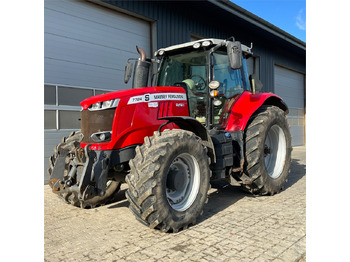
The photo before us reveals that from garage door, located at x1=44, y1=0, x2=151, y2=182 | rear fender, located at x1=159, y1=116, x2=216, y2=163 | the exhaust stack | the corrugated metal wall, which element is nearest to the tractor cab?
the exhaust stack

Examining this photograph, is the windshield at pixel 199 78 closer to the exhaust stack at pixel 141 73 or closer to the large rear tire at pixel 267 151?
the exhaust stack at pixel 141 73

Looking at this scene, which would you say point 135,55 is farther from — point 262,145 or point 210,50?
point 262,145

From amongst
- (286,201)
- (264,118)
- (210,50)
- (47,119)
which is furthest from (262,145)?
(47,119)

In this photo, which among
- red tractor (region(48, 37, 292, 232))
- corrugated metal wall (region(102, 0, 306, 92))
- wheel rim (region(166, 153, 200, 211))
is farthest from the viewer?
corrugated metal wall (region(102, 0, 306, 92))

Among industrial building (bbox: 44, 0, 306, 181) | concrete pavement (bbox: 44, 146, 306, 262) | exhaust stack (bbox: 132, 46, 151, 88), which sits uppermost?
industrial building (bbox: 44, 0, 306, 181)

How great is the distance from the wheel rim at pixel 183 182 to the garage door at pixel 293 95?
11660mm

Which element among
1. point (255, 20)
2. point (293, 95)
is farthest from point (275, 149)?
point (293, 95)

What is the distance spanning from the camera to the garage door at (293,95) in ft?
47.0

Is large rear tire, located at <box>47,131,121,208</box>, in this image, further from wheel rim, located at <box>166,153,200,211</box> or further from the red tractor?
wheel rim, located at <box>166,153,200,211</box>

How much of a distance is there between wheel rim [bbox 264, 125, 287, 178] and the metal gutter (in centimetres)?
499

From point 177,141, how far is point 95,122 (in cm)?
108

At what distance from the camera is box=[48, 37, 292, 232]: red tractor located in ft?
9.95

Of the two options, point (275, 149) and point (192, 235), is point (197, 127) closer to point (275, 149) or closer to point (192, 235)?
point (192, 235)

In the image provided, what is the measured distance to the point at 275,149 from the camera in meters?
5.19
